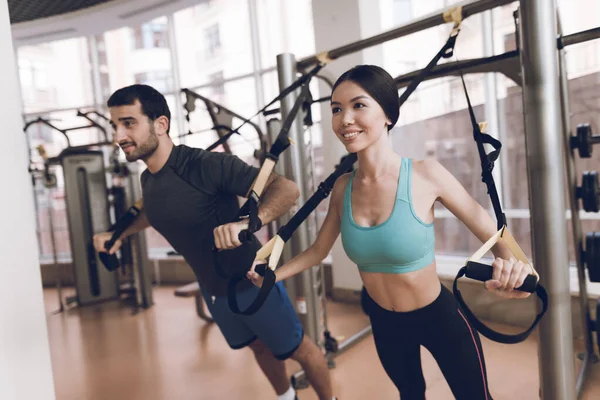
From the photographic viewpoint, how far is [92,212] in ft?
15.2

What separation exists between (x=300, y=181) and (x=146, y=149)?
3.12 ft

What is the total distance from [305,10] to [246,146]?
1644 millimetres

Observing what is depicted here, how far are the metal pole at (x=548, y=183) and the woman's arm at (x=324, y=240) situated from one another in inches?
23.1

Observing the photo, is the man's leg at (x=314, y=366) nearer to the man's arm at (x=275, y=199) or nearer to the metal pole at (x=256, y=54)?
the man's arm at (x=275, y=199)

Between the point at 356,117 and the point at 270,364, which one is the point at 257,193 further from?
the point at 270,364

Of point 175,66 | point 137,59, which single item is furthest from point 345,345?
point 137,59

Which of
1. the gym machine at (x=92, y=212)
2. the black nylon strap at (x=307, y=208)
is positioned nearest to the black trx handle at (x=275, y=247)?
the black nylon strap at (x=307, y=208)

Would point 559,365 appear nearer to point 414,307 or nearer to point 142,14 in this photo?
point 414,307

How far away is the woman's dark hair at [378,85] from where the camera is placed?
1.15m

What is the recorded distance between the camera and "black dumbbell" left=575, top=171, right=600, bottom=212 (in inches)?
76.5

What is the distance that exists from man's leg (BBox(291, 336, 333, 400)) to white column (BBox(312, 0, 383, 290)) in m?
2.13

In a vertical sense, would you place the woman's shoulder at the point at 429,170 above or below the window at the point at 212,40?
below

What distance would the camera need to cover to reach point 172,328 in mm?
4012

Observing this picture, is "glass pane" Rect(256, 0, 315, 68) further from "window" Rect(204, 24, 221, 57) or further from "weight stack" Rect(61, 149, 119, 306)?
"weight stack" Rect(61, 149, 119, 306)
